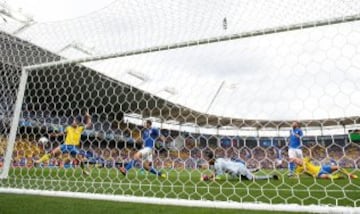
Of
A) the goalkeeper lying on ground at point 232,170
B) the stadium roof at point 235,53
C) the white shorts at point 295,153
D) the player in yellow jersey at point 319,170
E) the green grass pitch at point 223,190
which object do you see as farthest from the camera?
the white shorts at point 295,153

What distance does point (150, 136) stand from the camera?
221 inches

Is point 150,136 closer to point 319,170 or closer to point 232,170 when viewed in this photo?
point 232,170

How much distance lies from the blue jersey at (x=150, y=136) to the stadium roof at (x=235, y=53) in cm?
120

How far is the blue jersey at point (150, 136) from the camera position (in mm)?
5591

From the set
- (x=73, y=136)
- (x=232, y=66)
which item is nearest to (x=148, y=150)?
(x=73, y=136)

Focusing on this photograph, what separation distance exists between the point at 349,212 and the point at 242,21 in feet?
6.58

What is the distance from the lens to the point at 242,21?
3.07 m

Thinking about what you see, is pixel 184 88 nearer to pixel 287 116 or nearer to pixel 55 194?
pixel 287 116

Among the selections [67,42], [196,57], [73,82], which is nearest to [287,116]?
[196,57]

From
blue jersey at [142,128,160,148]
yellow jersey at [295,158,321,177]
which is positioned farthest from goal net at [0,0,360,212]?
yellow jersey at [295,158,321,177]

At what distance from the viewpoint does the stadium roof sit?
7.79ft

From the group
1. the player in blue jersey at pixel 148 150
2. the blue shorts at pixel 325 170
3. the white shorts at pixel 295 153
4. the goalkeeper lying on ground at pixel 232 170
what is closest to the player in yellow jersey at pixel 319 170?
the blue shorts at pixel 325 170

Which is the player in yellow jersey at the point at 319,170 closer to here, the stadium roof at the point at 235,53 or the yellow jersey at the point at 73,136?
the stadium roof at the point at 235,53

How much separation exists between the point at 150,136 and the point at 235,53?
2.87 m
